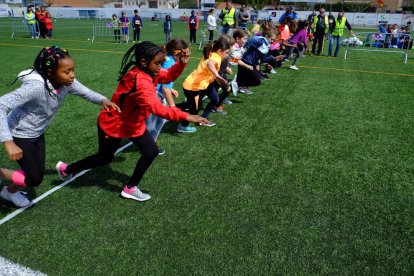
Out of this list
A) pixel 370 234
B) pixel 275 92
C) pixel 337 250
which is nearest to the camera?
pixel 337 250

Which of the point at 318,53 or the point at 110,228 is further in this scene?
the point at 318,53

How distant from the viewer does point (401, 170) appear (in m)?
4.49

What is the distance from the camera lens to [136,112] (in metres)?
3.38

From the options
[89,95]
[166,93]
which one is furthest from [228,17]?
[89,95]

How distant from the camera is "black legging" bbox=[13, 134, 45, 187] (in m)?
3.08

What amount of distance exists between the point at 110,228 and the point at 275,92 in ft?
21.2

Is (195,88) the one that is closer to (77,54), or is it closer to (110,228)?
(110,228)

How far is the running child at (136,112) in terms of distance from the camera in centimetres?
308

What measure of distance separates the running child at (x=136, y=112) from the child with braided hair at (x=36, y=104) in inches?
6.8

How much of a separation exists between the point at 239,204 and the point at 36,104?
2248mm

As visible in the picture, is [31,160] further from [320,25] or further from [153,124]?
[320,25]

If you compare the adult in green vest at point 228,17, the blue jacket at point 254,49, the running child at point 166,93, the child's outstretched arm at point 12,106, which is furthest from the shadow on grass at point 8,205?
the adult in green vest at point 228,17

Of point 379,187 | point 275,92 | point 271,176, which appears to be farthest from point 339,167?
point 275,92

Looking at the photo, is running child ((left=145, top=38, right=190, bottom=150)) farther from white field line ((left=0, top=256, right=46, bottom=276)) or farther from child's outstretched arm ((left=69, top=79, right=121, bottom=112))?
white field line ((left=0, top=256, right=46, bottom=276))
